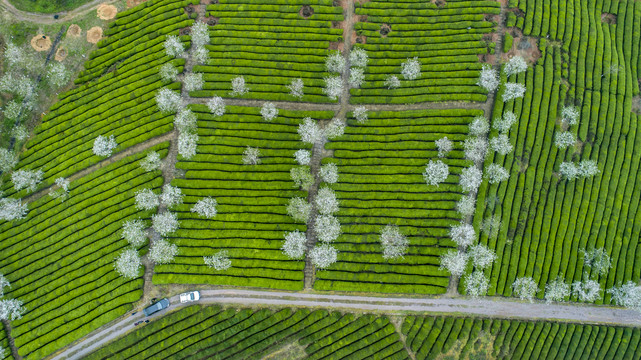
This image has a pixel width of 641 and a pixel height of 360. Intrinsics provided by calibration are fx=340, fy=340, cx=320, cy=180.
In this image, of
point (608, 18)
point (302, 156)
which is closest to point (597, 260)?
point (608, 18)

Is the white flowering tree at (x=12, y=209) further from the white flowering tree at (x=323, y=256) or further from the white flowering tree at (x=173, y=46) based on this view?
the white flowering tree at (x=323, y=256)

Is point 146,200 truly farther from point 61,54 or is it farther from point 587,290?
point 587,290

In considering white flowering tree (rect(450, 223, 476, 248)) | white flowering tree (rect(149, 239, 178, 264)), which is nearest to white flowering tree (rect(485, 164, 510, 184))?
white flowering tree (rect(450, 223, 476, 248))

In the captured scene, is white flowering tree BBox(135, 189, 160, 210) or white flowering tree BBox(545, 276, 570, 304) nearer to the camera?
white flowering tree BBox(545, 276, 570, 304)

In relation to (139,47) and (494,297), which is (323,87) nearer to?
(139,47)

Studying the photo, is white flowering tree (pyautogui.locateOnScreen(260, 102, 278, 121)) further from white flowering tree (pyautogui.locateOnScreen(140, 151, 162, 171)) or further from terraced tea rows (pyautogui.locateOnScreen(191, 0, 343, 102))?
white flowering tree (pyautogui.locateOnScreen(140, 151, 162, 171))

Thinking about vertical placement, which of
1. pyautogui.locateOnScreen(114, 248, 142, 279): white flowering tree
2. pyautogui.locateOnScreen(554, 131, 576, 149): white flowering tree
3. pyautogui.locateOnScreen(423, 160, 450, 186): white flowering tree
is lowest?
pyautogui.locateOnScreen(114, 248, 142, 279): white flowering tree

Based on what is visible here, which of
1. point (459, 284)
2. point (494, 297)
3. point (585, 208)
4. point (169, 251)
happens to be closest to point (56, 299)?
point (169, 251)
